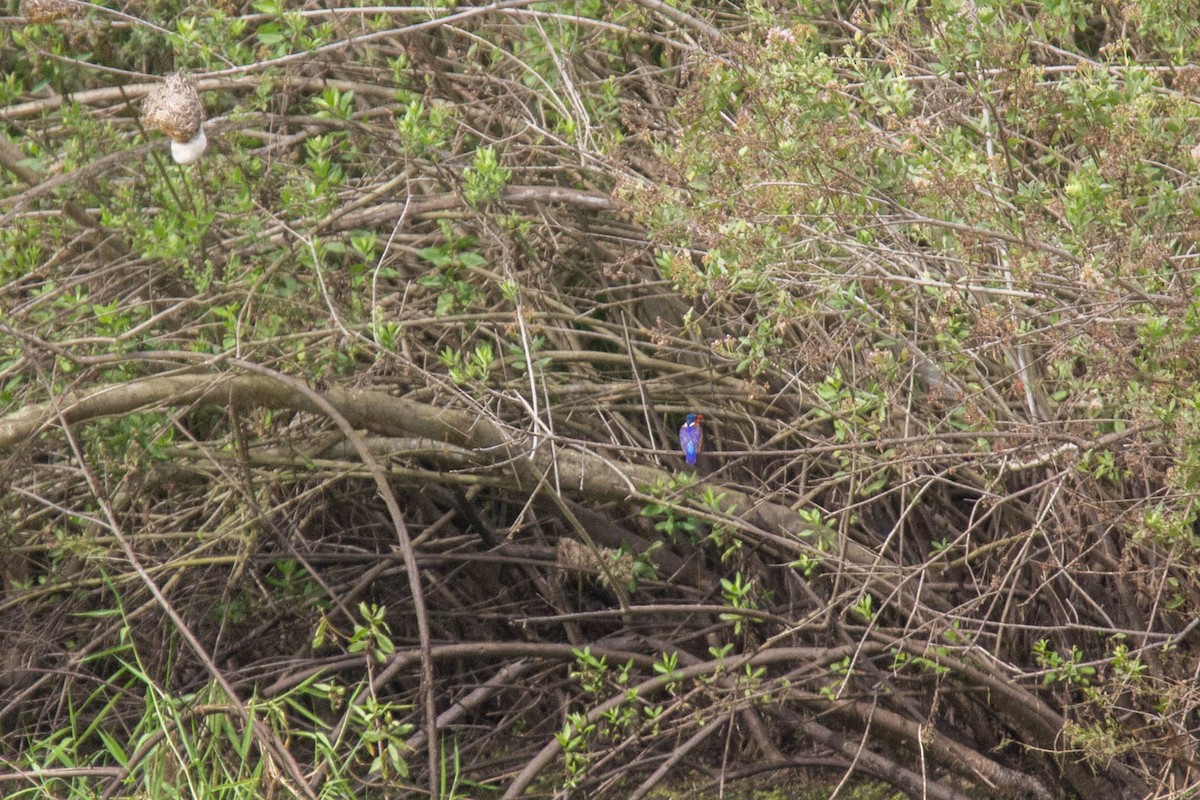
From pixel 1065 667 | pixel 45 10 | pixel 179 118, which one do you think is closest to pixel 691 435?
pixel 1065 667

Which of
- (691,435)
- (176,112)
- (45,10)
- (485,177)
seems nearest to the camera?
(176,112)

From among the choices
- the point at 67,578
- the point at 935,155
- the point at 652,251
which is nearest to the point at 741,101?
the point at 935,155

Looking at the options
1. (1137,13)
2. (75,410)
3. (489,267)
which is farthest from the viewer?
(489,267)

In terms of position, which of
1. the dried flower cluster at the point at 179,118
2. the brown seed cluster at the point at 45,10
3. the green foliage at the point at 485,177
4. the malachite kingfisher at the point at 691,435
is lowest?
the malachite kingfisher at the point at 691,435

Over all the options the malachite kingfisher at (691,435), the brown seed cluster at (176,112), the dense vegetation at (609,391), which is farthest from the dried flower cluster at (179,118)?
the malachite kingfisher at (691,435)

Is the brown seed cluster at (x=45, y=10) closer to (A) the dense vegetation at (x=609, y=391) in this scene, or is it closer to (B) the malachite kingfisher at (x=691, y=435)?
(A) the dense vegetation at (x=609, y=391)

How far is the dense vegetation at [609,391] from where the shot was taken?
312cm

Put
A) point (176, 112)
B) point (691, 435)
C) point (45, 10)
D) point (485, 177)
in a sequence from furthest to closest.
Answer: point (691, 435)
point (485, 177)
point (45, 10)
point (176, 112)

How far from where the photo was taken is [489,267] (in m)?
4.76

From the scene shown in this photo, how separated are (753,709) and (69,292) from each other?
8.10ft

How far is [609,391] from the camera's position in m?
4.63

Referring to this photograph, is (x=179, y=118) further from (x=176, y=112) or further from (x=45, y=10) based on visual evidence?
(x=45, y=10)

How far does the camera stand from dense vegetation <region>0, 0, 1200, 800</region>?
3119mm

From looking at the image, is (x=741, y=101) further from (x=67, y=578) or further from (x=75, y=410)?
(x=67, y=578)
